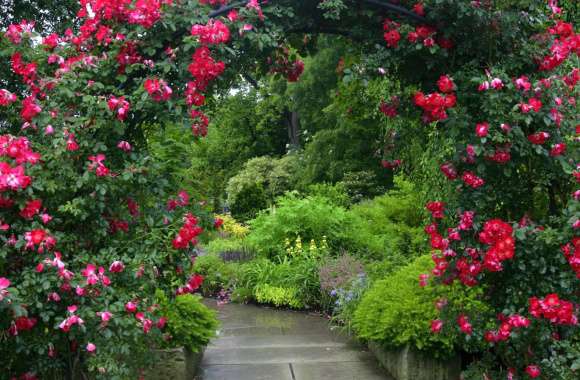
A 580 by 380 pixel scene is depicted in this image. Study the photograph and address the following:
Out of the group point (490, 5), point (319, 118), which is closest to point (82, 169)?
point (490, 5)

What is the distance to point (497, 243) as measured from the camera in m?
3.26

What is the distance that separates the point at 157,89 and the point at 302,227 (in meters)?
5.81

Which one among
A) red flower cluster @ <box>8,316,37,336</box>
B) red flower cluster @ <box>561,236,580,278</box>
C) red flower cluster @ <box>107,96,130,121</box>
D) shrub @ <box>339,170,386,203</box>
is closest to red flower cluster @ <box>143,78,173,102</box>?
red flower cluster @ <box>107,96,130,121</box>

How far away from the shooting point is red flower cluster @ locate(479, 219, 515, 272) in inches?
127

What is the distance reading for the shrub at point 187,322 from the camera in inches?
170

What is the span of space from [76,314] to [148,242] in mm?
500

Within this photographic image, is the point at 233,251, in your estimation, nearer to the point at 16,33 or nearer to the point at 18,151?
the point at 16,33

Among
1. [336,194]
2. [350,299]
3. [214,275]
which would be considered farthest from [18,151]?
[336,194]

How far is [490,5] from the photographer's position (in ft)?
A: 11.2

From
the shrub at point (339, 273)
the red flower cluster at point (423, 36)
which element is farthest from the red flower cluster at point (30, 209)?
the shrub at point (339, 273)

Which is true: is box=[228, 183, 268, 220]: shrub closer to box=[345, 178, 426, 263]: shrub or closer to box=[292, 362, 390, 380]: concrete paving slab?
box=[345, 178, 426, 263]: shrub

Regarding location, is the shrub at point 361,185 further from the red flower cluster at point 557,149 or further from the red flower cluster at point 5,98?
the red flower cluster at point 5,98

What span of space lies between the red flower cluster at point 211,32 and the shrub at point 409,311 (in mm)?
2005

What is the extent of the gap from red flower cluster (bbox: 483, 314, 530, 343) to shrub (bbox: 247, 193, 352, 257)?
16.6 feet
